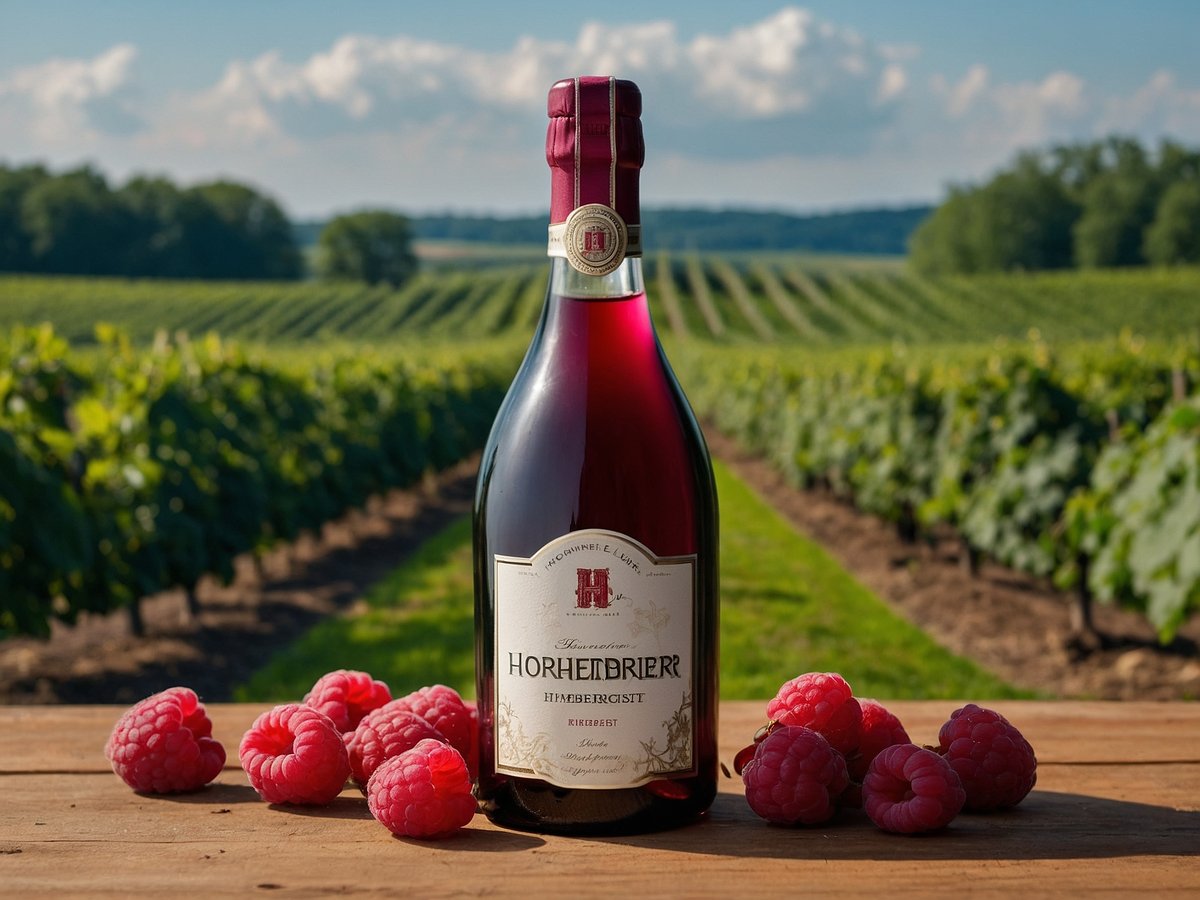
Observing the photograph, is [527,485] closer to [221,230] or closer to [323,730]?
[323,730]

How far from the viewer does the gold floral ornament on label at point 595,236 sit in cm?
154

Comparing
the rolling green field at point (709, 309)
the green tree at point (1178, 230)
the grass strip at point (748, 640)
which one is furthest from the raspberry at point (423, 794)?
the green tree at point (1178, 230)

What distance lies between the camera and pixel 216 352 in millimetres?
10680

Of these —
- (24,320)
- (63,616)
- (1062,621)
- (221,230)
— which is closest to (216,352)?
(63,616)

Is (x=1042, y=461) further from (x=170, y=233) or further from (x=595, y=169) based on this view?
(x=170, y=233)

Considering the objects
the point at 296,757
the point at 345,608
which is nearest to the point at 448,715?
the point at 296,757

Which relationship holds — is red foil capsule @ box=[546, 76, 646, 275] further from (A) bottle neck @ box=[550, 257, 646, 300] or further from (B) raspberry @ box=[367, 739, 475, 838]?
(B) raspberry @ box=[367, 739, 475, 838]

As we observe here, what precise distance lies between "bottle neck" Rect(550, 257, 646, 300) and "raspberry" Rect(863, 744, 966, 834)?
650 millimetres

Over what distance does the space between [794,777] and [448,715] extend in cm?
50

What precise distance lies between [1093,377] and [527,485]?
424 inches

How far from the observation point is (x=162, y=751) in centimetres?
168

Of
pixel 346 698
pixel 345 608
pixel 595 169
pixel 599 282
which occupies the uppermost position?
pixel 595 169

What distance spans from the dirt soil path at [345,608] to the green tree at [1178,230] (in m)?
81.9

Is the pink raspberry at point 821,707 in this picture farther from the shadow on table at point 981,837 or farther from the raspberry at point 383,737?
the raspberry at point 383,737
